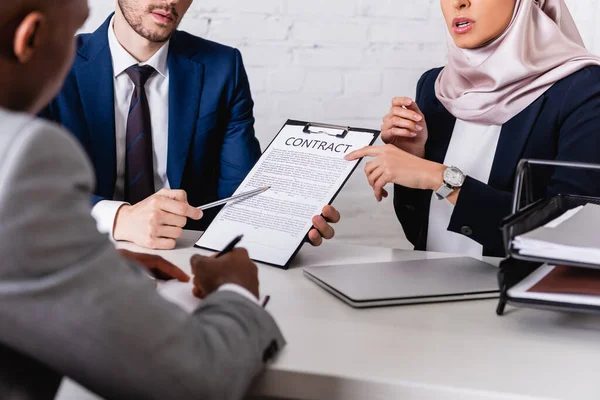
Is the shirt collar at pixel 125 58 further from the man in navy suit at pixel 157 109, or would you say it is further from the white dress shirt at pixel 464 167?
the white dress shirt at pixel 464 167

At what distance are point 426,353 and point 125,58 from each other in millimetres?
1200

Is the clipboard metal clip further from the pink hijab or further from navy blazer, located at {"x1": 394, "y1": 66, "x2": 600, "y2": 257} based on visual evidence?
the pink hijab

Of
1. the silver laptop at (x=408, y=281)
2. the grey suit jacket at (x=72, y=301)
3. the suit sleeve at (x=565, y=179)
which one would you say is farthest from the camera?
the suit sleeve at (x=565, y=179)

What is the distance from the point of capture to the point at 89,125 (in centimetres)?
164

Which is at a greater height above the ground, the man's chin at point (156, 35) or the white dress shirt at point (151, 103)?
the man's chin at point (156, 35)

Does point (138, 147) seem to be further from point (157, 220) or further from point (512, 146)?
point (512, 146)

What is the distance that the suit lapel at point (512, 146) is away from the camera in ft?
4.93

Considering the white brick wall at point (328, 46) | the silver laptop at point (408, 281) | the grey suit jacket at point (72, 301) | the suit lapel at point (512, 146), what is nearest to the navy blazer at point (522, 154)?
the suit lapel at point (512, 146)

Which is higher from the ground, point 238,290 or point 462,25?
point 462,25

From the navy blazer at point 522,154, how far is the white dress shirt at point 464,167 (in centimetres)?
2

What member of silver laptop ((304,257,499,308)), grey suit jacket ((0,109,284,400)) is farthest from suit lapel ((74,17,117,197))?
grey suit jacket ((0,109,284,400))

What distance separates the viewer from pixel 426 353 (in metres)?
0.76

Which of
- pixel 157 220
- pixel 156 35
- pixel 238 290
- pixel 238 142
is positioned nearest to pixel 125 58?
pixel 156 35

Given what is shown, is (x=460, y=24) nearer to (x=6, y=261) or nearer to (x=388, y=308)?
(x=388, y=308)
